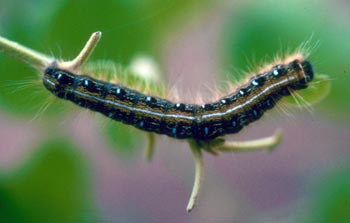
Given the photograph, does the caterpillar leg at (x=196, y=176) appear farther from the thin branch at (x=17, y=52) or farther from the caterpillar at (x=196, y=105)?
the thin branch at (x=17, y=52)

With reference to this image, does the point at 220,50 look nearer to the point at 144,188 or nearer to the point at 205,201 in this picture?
the point at 205,201

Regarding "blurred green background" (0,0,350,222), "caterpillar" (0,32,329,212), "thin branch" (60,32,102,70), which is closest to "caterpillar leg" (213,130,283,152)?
"caterpillar" (0,32,329,212)

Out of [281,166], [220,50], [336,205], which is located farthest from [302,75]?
[281,166]

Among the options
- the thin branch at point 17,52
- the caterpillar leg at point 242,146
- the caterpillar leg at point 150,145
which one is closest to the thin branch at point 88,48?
the thin branch at point 17,52

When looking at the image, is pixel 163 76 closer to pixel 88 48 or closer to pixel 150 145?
pixel 150 145

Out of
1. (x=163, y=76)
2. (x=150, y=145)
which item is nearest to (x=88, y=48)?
(x=150, y=145)

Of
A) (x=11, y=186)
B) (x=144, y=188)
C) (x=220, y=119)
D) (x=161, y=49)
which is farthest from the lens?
(x=144, y=188)

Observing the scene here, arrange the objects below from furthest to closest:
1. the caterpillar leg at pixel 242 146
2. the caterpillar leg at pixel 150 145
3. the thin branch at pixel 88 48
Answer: the caterpillar leg at pixel 150 145
the caterpillar leg at pixel 242 146
the thin branch at pixel 88 48
